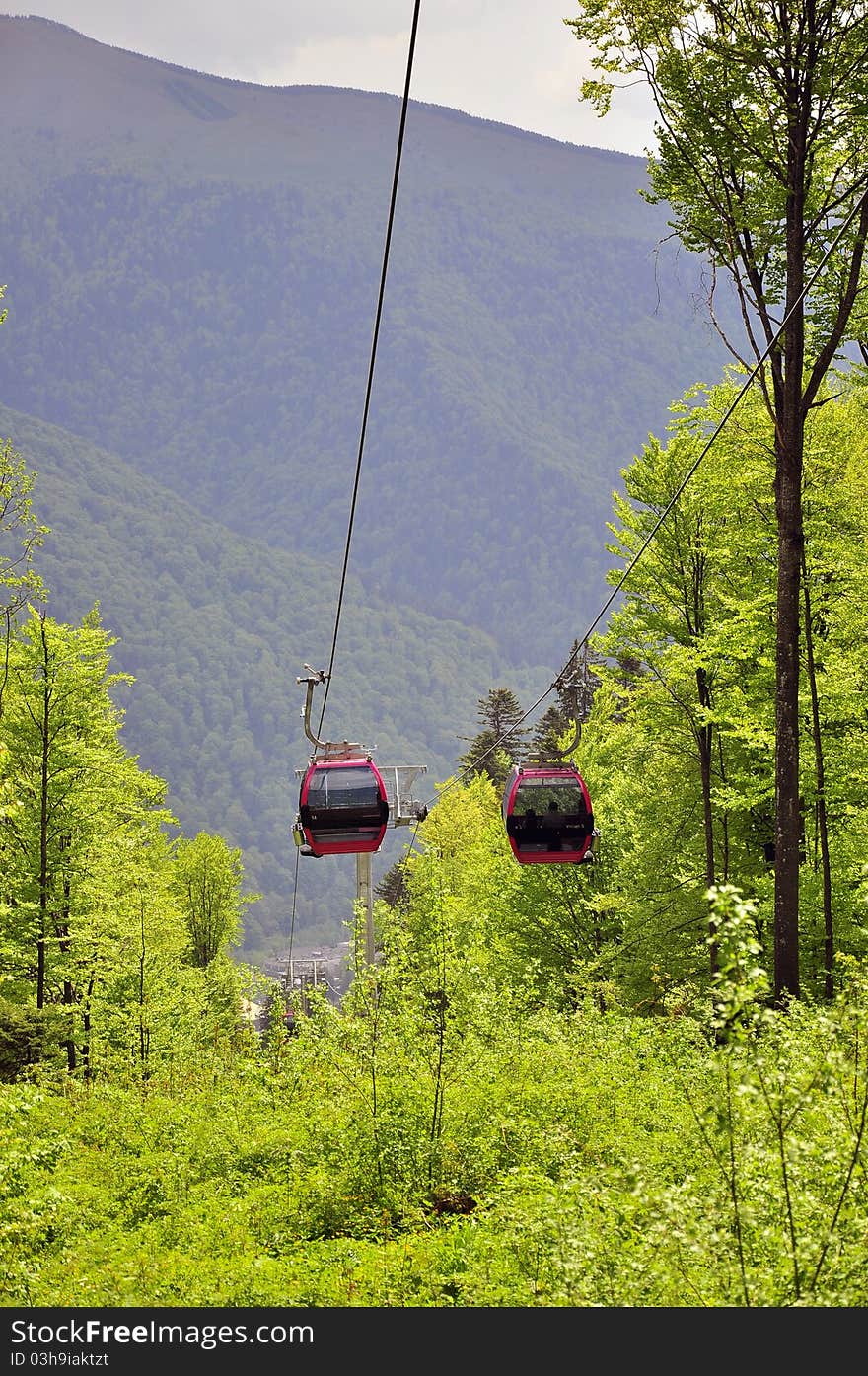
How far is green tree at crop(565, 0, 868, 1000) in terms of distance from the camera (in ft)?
45.5

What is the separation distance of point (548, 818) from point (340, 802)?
2.88 m

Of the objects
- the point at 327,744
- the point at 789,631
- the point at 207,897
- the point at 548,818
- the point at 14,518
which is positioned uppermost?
the point at 14,518

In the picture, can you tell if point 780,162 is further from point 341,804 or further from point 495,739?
point 495,739

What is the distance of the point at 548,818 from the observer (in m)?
16.2

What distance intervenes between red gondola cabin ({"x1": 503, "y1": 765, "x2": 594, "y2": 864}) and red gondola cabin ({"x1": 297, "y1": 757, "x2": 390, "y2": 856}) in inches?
71.5

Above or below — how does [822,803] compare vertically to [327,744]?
below

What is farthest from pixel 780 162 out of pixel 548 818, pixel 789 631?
pixel 548 818

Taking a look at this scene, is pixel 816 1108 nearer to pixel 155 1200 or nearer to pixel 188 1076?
pixel 155 1200

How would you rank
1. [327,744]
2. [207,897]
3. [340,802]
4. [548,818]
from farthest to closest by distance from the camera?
[207,897]
[327,744]
[340,802]
[548,818]

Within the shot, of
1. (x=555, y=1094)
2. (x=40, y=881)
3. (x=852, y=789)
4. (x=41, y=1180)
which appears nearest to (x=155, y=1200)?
(x=41, y=1180)

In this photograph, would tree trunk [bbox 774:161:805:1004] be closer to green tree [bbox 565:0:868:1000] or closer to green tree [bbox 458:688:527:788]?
green tree [bbox 565:0:868:1000]

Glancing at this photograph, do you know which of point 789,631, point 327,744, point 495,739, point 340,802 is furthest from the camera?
point 495,739

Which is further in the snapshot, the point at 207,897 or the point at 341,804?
the point at 207,897

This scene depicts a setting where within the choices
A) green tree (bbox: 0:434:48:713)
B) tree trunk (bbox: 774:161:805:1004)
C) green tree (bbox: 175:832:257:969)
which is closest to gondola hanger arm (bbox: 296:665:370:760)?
green tree (bbox: 0:434:48:713)
